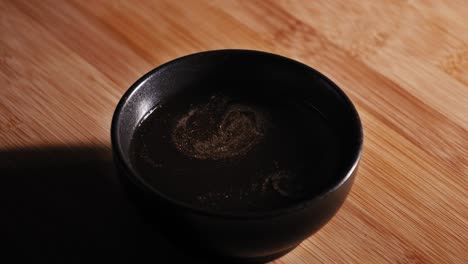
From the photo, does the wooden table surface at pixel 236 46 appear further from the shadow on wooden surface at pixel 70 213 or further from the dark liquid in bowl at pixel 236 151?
the dark liquid in bowl at pixel 236 151

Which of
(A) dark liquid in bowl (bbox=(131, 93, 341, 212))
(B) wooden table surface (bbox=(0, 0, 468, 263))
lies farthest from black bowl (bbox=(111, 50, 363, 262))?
(B) wooden table surface (bbox=(0, 0, 468, 263))

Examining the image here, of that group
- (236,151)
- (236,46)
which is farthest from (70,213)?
(236,46)

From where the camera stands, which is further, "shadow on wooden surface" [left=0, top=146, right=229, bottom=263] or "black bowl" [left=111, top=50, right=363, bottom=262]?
"shadow on wooden surface" [left=0, top=146, right=229, bottom=263]

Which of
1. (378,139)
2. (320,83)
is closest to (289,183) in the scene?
(320,83)

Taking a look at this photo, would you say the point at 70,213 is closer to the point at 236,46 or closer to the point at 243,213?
the point at 243,213

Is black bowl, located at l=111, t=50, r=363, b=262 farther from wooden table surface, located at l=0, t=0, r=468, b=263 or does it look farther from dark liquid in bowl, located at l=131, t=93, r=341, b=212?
wooden table surface, located at l=0, t=0, r=468, b=263

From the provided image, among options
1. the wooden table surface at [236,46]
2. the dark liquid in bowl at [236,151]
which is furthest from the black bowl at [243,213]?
the wooden table surface at [236,46]
